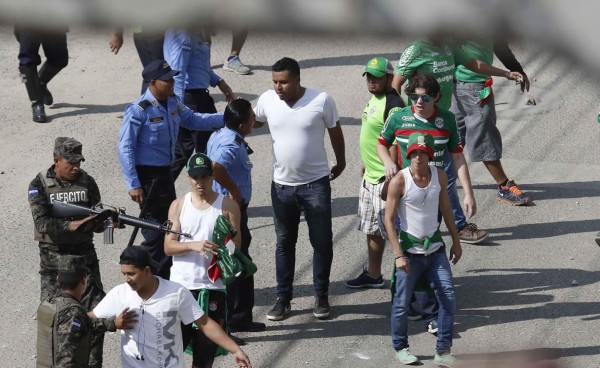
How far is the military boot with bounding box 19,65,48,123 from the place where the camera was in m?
11.1

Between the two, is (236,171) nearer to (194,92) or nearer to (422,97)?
(422,97)

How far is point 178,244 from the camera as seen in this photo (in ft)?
19.7

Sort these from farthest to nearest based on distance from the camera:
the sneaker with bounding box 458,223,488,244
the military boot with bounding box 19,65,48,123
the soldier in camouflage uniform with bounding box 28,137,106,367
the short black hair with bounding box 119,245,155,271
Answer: the military boot with bounding box 19,65,48,123 < the sneaker with bounding box 458,223,488,244 < the soldier in camouflage uniform with bounding box 28,137,106,367 < the short black hair with bounding box 119,245,155,271

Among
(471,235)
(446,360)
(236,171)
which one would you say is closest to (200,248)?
(236,171)

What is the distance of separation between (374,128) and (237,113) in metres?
1.12

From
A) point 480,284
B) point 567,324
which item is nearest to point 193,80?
point 480,284

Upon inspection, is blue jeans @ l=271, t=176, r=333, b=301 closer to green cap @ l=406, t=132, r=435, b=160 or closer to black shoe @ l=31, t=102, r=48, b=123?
green cap @ l=406, t=132, r=435, b=160

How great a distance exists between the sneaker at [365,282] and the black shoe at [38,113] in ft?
16.7

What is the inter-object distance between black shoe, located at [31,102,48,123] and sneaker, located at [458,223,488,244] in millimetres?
5266

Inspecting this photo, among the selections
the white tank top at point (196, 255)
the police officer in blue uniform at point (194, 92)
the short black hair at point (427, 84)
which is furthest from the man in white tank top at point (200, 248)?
the police officer in blue uniform at point (194, 92)

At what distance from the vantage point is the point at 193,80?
8.87 meters

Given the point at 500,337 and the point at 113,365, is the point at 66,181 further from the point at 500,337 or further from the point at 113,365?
the point at 500,337

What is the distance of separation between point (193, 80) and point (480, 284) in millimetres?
3077

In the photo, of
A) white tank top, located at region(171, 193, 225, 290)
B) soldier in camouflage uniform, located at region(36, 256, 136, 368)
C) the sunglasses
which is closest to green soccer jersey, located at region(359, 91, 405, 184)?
the sunglasses
